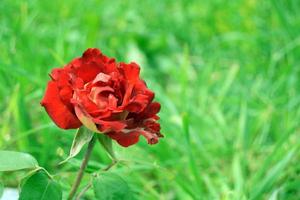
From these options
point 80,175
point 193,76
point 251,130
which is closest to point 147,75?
point 193,76

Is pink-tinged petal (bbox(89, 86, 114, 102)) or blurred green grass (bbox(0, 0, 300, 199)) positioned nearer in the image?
pink-tinged petal (bbox(89, 86, 114, 102))

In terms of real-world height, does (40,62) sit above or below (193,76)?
below

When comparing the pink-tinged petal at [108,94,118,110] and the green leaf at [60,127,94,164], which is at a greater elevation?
the pink-tinged petal at [108,94,118,110]

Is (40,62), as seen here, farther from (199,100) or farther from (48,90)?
(48,90)

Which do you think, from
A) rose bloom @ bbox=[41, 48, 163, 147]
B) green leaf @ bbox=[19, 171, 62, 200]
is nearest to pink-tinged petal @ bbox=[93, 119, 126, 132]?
rose bloom @ bbox=[41, 48, 163, 147]

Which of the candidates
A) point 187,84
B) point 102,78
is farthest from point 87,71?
point 187,84

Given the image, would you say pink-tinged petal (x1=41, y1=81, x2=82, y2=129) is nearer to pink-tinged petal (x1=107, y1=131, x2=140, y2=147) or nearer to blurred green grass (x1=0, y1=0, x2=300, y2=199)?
pink-tinged petal (x1=107, y1=131, x2=140, y2=147)
